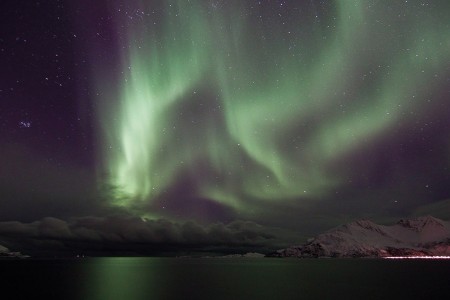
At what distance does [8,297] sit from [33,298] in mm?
5301

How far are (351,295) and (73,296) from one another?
1979 inches

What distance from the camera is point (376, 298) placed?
66750 mm

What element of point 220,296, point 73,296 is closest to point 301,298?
point 220,296

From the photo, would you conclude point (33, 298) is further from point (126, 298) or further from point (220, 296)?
point (220, 296)

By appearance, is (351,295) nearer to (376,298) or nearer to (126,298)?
(376,298)

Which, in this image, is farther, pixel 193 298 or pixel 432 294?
pixel 432 294

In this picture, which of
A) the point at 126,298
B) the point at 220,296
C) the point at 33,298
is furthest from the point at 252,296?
the point at 33,298

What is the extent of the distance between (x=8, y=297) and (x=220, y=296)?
3681 cm

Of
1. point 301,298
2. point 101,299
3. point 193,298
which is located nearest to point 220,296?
point 193,298

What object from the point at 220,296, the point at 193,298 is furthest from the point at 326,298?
the point at 193,298

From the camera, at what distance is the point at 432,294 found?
2886 inches

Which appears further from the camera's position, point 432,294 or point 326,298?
point 432,294

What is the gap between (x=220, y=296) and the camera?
70188 mm

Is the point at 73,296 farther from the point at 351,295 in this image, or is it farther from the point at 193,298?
the point at 351,295
